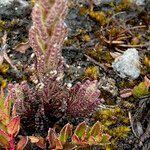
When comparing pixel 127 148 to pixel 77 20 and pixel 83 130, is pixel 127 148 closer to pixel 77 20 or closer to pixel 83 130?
pixel 83 130

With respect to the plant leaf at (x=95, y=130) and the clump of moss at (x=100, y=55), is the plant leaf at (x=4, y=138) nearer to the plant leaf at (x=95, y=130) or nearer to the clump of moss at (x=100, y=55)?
the plant leaf at (x=95, y=130)

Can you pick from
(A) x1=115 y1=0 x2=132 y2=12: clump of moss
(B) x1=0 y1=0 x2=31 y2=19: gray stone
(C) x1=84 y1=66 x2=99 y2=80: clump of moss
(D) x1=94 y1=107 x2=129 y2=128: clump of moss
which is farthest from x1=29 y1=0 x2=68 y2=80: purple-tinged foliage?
(A) x1=115 y1=0 x2=132 y2=12: clump of moss

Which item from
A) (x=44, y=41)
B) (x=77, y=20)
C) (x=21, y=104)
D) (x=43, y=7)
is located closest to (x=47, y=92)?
(x=21, y=104)

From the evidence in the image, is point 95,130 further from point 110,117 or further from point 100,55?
point 100,55

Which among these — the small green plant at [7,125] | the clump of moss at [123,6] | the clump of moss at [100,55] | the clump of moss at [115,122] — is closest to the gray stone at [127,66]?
the clump of moss at [100,55]

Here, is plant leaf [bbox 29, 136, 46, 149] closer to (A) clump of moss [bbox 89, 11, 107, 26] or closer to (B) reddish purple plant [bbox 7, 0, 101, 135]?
(B) reddish purple plant [bbox 7, 0, 101, 135]

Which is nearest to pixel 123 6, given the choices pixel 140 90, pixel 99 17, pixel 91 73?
pixel 99 17
